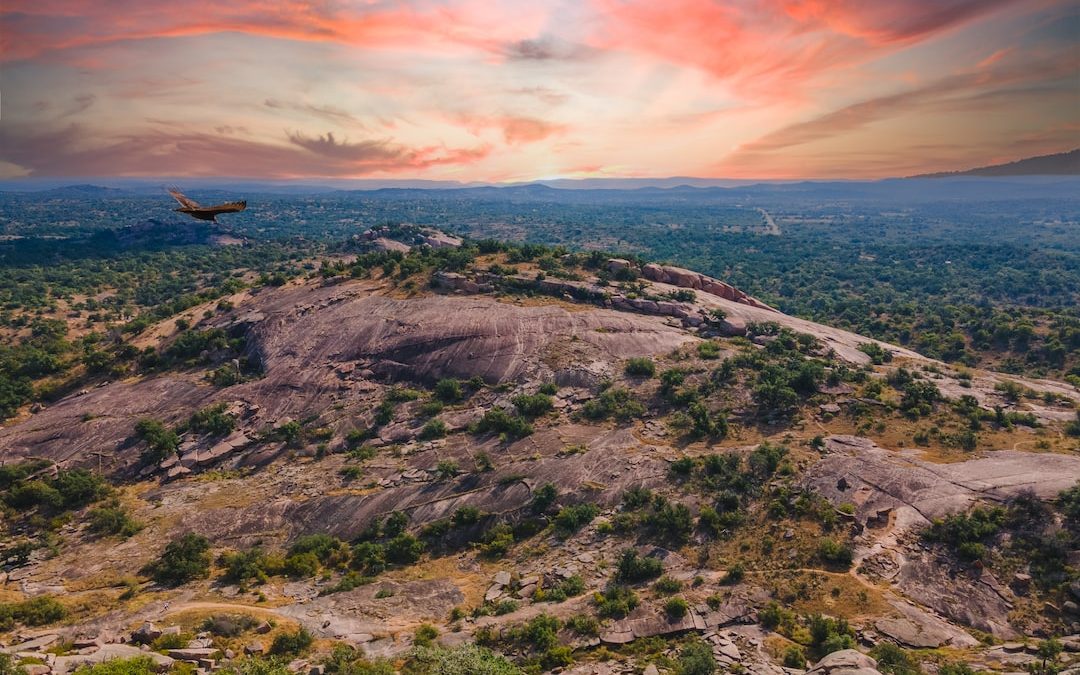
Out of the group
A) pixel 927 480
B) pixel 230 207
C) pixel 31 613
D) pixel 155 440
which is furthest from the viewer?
pixel 155 440

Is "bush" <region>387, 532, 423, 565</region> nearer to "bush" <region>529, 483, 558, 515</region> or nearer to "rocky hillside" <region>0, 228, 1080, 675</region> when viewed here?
"rocky hillside" <region>0, 228, 1080, 675</region>

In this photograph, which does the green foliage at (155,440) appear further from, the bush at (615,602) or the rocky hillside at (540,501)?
the bush at (615,602)

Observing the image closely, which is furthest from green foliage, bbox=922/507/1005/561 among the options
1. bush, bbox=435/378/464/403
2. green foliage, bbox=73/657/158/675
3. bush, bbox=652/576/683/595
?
green foliage, bbox=73/657/158/675

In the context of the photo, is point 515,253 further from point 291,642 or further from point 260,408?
point 291,642

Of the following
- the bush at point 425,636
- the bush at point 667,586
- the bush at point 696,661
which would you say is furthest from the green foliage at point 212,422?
the bush at point 696,661

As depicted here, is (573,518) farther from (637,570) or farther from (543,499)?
(637,570)

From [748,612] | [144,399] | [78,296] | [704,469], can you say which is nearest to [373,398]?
[144,399]

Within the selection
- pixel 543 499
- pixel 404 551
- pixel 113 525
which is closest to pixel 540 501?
pixel 543 499
